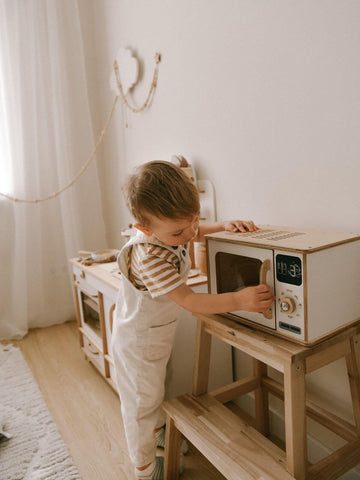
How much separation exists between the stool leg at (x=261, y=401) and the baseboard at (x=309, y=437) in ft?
0.10

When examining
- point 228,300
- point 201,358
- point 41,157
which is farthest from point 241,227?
point 41,157

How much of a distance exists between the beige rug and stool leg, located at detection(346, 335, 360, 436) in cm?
93

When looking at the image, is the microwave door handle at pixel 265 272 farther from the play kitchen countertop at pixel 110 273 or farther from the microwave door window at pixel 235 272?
the play kitchen countertop at pixel 110 273

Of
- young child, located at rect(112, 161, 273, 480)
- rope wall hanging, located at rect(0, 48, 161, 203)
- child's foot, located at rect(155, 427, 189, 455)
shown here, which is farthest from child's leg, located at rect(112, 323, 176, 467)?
rope wall hanging, located at rect(0, 48, 161, 203)

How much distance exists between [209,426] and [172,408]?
0.43 ft

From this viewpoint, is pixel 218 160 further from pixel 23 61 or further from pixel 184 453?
pixel 23 61

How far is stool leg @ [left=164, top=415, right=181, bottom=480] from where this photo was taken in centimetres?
111

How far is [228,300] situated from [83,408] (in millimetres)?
1108

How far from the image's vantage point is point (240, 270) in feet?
3.29

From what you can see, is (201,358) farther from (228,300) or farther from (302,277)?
(302,277)

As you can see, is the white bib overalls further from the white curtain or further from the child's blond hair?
the white curtain

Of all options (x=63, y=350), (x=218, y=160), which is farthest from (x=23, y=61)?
(x=63, y=350)

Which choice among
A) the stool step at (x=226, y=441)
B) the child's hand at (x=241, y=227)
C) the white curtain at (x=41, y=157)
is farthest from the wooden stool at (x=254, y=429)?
the white curtain at (x=41, y=157)

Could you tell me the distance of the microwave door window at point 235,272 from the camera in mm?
963
